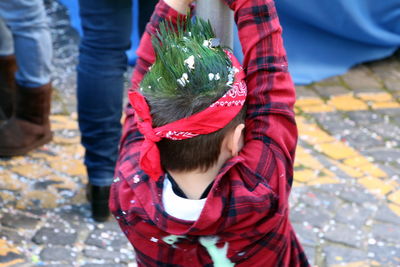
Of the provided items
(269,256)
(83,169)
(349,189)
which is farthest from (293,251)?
(83,169)

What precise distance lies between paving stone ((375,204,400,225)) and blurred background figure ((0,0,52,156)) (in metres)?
1.75

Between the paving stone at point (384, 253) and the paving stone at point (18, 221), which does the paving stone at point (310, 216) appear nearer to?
the paving stone at point (384, 253)

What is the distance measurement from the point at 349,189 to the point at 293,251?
4.82ft

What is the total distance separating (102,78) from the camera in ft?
8.09

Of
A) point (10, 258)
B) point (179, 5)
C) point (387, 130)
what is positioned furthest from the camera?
point (387, 130)

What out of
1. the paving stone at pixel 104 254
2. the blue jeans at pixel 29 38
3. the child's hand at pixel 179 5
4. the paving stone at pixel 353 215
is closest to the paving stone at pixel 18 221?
the paving stone at pixel 104 254

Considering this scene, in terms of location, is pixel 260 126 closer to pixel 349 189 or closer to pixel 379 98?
pixel 349 189

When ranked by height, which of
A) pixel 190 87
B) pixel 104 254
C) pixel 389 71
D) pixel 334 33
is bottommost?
pixel 104 254

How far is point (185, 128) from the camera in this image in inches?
53.2

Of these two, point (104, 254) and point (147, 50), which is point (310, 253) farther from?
point (147, 50)

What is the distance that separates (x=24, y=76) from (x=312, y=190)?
1.55m

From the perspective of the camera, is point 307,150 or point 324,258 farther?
point 307,150

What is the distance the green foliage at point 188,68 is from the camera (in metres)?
1.32

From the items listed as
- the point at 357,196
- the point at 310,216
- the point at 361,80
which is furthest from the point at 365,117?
the point at 310,216
